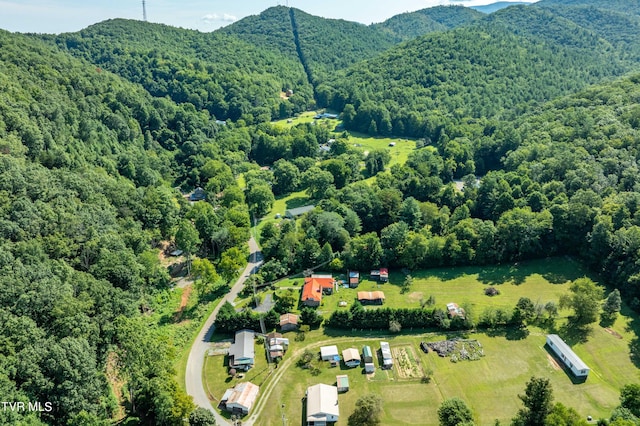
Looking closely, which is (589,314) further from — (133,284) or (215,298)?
(133,284)

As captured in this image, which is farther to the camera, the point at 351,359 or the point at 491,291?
the point at 491,291

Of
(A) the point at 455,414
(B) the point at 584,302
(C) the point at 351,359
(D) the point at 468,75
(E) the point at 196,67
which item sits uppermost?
(E) the point at 196,67

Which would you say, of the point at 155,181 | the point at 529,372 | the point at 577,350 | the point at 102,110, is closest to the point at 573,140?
the point at 577,350

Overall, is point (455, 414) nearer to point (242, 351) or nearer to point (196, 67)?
point (242, 351)

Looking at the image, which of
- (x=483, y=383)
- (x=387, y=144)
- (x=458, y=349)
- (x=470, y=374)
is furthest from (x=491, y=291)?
(x=387, y=144)

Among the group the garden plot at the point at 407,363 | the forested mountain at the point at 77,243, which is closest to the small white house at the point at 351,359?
the garden plot at the point at 407,363

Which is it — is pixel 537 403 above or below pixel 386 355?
above

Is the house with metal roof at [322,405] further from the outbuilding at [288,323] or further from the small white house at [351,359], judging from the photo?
the outbuilding at [288,323]
